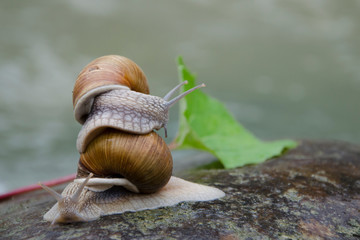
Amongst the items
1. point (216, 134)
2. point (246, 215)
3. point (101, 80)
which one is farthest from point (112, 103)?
point (216, 134)

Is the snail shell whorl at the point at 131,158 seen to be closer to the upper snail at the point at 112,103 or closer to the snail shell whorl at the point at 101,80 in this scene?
the upper snail at the point at 112,103

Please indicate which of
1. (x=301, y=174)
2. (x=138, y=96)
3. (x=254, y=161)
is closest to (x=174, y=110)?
(x=254, y=161)

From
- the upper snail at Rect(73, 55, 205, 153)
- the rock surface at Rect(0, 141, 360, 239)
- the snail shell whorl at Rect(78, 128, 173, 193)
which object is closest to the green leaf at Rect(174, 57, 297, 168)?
the rock surface at Rect(0, 141, 360, 239)

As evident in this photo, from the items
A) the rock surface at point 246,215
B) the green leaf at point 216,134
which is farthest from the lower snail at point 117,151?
the green leaf at point 216,134

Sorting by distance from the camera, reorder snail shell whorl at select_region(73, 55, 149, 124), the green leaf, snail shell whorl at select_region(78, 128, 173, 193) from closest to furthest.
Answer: snail shell whorl at select_region(78, 128, 173, 193) < snail shell whorl at select_region(73, 55, 149, 124) < the green leaf

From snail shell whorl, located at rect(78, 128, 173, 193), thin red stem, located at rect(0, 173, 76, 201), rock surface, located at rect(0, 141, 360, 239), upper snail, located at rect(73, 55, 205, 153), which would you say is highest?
upper snail, located at rect(73, 55, 205, 153)

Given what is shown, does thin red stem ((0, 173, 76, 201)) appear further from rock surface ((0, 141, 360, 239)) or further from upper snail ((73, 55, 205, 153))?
upper snail ((73, 55, 205, 153))

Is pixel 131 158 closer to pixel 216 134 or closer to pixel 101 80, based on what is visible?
pixel 101 80

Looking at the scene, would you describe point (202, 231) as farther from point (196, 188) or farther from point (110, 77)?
point (110, 77)
